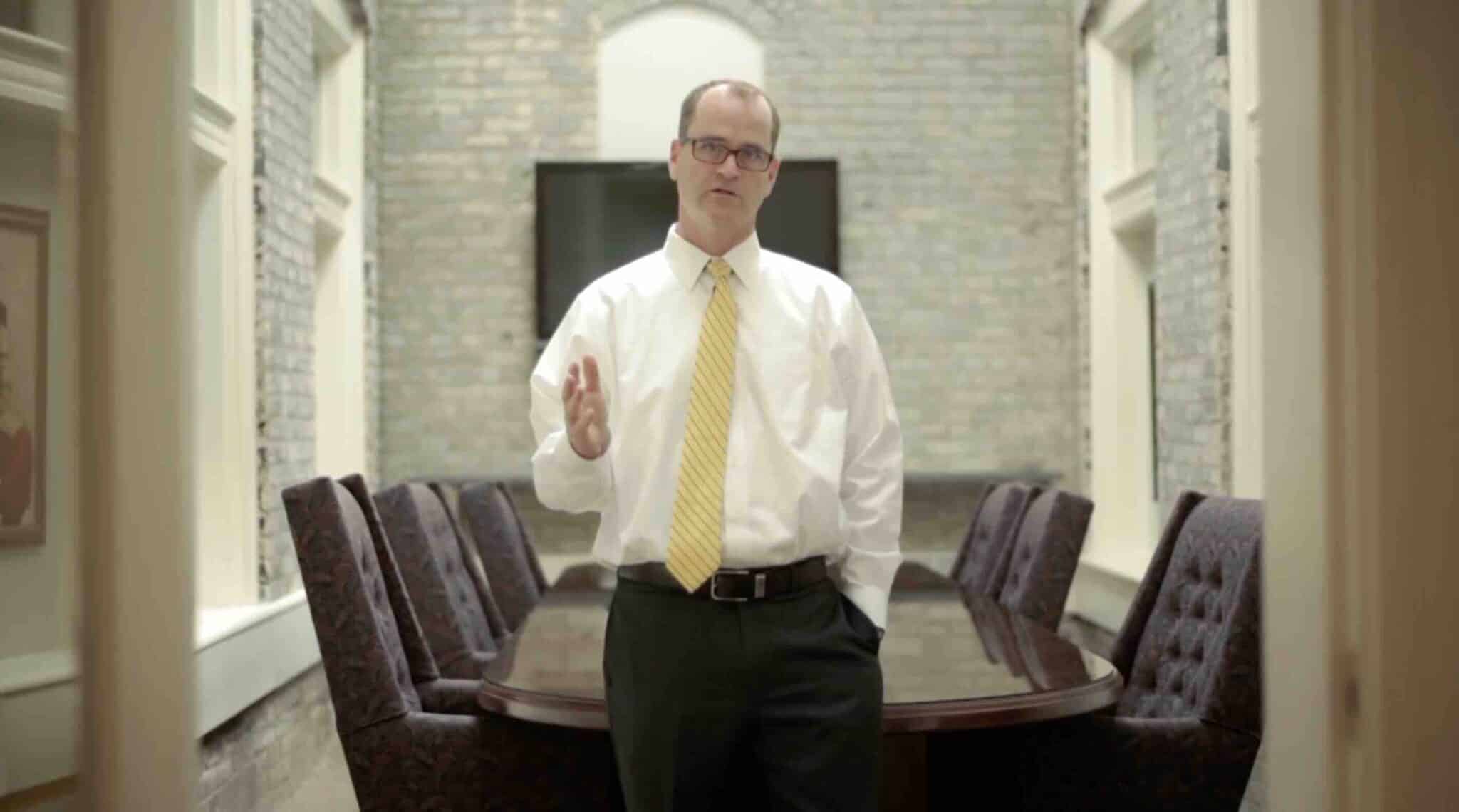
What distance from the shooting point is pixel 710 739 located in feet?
5.92

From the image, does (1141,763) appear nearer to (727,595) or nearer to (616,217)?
→ (727,595)

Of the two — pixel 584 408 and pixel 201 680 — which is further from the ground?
pixel 584 408

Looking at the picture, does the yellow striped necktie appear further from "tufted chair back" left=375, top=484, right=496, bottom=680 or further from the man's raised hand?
"tufted chair back" left=375, top=484, right=496, bottom=680

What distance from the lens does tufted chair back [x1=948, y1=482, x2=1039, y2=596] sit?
174 inches

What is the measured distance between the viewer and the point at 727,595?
1.83 metres

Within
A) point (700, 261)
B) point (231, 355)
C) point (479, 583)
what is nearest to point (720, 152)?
point (700, 261)

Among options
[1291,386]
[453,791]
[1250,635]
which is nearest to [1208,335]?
[1250,635]

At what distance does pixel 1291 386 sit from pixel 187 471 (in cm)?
85

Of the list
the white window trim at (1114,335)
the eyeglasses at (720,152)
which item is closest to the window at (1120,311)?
the white window trim at (1114,335)

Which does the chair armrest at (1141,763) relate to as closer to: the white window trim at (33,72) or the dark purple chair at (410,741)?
the dark purple chair at (410,741)

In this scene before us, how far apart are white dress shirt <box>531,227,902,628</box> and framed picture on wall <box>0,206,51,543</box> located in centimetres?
80

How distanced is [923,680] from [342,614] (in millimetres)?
988

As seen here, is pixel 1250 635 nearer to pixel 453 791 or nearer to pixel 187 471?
pixel 453 791

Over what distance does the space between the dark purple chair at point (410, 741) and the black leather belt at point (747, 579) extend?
2.16ft
